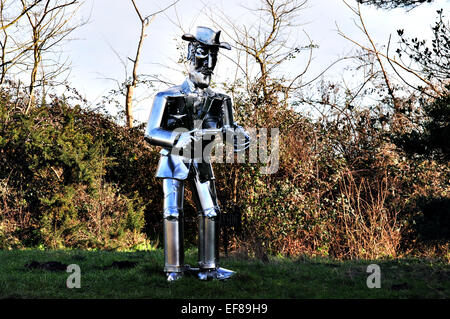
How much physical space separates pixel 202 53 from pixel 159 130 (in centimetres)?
89

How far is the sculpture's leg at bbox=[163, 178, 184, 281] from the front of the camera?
16.0ft

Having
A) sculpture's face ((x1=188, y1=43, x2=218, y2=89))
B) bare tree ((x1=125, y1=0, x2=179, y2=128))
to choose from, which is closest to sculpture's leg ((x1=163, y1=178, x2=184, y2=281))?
sculpture's face ((x1=188, y1=43, x2=218, y2=89))

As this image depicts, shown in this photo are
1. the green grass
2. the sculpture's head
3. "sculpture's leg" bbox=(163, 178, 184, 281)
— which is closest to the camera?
the green grass

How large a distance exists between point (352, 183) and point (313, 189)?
2.57ft

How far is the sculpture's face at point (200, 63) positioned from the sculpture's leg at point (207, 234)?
965 millimetres

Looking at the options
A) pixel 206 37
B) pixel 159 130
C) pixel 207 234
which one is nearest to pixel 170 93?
pixel 159 130

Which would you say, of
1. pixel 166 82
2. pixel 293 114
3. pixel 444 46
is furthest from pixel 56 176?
pixel 444 46

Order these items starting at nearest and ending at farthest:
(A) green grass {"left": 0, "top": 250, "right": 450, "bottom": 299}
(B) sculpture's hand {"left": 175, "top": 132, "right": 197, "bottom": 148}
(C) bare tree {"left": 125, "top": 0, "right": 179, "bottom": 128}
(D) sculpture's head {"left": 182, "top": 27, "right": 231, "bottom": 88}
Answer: (A) green grass {"left": 0, "top": 250, "right": 450, "bottom": 299}
(B) sculpture's hand {"left": 175, "top": 132, "right": 197, "bottom": 148}
(D) sculpture's head {"left": 182, "top": 27, "right": 231, "bottom": 88}
(C) bare tree {"left": 125, "top": 0, "right": 179, "bottom": 128}

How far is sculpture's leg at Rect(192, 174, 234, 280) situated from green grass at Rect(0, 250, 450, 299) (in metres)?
0.16

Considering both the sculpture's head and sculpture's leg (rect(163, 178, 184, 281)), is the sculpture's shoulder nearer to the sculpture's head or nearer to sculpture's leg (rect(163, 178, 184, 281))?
the sculpture's head

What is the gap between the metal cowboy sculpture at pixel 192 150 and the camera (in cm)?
491

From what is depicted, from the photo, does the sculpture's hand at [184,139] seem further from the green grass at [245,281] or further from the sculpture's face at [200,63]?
Answer: the green grass at [245,281]

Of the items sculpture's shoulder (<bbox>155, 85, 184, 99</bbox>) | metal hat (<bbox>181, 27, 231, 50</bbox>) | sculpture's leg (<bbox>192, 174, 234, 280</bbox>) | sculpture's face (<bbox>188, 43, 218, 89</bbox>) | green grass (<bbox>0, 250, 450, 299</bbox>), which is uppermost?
metal hat (<bbox>181, 27, 231, 50</bbox>)

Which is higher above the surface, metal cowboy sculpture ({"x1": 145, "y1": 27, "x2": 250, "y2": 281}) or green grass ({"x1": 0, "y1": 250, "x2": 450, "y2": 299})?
metal cowboy sculpture ({"x1": 145, "y1": 27, "x2": 250, "y2": 281})
